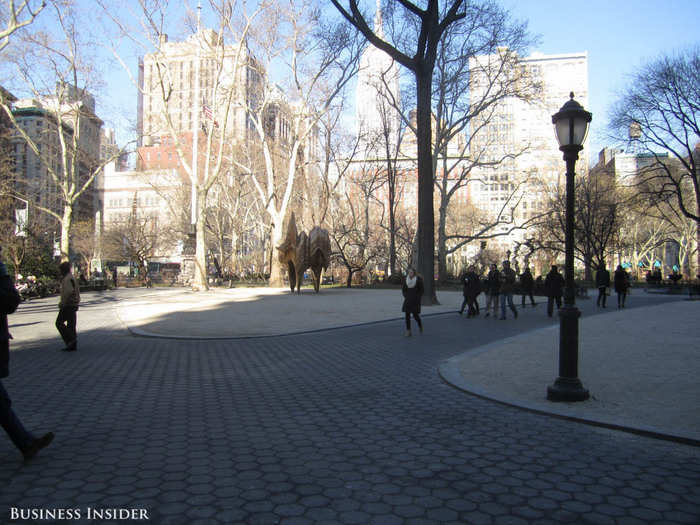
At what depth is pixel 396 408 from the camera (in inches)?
231

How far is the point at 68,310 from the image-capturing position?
10062mm

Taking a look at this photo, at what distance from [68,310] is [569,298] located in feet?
29.4

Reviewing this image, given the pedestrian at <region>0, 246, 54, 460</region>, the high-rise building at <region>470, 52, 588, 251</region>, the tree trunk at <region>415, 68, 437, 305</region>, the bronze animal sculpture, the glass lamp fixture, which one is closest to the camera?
the pedestrian at <region>0, 246, 54, 460</region>

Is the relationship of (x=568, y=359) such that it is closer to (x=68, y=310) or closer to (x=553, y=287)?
(x=68, y=310)

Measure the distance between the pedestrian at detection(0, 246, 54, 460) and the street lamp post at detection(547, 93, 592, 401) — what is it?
5232 mm

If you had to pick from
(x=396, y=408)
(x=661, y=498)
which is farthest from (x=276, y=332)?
(x=661, y=498)

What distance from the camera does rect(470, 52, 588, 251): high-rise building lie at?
33406mm

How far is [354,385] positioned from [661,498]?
411 cm

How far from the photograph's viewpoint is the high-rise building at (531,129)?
110ft

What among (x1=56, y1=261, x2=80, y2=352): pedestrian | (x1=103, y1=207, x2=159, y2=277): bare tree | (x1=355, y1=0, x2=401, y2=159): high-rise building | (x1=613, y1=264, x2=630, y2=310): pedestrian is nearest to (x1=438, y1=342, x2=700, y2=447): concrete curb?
(x1=56, y1=261, x2=80, y2=352): pedestrian

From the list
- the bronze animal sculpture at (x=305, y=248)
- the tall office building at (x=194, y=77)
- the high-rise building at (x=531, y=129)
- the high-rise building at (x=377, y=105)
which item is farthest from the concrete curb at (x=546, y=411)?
the high-rise building at (x=377, y=105)

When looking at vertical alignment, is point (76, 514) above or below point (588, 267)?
below

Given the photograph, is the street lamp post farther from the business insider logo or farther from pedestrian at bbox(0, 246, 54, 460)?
pedestrian at bbox(0, 246, 54, 460)

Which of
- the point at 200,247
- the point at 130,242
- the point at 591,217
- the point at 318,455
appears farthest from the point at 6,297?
the point at 130,242
